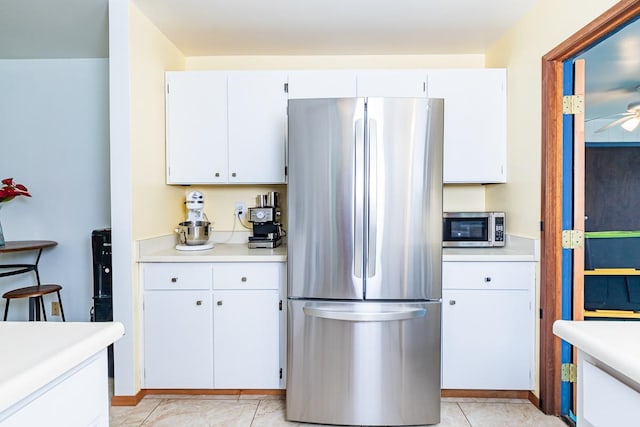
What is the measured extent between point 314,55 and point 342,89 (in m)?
0.54

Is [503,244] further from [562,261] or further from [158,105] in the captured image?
[158,105]

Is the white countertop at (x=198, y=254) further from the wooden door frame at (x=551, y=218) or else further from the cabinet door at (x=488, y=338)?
the wooden door frame at (x=551, y=218)

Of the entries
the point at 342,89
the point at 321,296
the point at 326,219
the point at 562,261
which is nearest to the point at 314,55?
the point at 342,89

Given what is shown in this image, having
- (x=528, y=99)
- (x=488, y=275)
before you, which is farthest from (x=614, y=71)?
(x=488, y=275)

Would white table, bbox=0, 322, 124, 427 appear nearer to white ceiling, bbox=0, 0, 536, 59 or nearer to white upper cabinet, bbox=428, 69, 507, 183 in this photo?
white ceiling, bbox=0, 0, 536, 59

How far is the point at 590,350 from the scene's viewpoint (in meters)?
0.84

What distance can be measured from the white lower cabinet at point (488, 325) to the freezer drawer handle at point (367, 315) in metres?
0.41

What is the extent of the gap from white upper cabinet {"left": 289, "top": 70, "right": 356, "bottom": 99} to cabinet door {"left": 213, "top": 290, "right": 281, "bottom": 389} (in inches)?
56.4

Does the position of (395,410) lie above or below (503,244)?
below

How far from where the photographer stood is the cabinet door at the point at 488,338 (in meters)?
2.33

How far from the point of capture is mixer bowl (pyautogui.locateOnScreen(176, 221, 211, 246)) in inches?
106

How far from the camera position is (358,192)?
6.63ft

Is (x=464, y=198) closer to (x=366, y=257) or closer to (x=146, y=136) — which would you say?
(x=366, y=257)

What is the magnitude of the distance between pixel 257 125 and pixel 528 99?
5.90 feet
